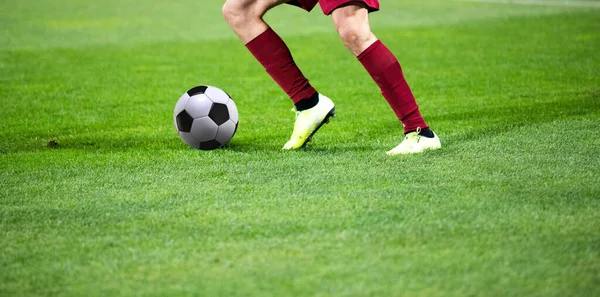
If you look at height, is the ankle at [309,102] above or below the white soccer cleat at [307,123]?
above

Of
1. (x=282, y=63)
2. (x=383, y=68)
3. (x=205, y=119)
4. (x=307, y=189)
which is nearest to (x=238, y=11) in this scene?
(x=282, y=63)

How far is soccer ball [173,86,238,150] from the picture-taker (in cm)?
494

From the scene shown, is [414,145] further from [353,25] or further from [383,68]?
[353,25]

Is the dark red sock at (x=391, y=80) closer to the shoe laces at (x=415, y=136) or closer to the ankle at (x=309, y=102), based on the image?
the shoe laces at (x=415, y=136)

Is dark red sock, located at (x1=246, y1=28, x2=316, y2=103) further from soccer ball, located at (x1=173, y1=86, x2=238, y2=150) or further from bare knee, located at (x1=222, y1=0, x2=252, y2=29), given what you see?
soccer ball, located at (x1=173, y1=86, x2=238, y2=150)

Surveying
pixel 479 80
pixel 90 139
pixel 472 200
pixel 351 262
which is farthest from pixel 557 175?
pixel 479 80

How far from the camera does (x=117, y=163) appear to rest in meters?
4.61

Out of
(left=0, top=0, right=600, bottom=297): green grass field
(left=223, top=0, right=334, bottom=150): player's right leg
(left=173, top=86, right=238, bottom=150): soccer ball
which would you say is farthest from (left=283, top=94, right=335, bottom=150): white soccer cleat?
(left=173, top=86, right=238, bottom=150): soccer ball

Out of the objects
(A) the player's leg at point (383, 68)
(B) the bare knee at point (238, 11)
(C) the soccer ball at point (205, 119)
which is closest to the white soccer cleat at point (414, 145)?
(A) the player's leg at point (383, 68)

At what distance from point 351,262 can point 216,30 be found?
35.0ft

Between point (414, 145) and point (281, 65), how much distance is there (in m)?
0.90

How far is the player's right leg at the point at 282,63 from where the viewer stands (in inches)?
192

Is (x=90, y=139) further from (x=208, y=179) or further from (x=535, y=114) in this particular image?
(x=535, y=114)

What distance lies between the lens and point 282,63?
4.96 metres
